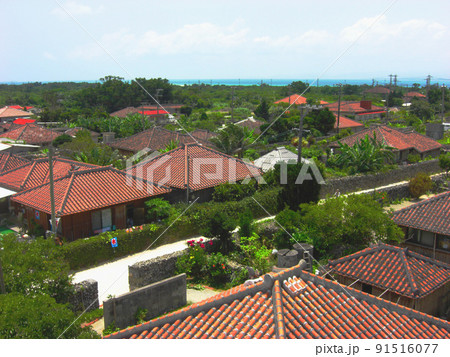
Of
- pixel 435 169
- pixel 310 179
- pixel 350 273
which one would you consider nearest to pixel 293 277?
pixel 350 273

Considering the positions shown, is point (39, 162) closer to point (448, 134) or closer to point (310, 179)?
point (310, 179)

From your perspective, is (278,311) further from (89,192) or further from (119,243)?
(89,192)

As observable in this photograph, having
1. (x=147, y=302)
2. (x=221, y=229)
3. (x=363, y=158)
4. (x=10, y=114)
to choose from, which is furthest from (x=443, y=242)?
(x=10, y=114)

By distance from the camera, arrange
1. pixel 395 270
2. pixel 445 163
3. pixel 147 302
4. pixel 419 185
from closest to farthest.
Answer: pixel 395 270 < pixel 147 302 < pixel 419 185 < pixel 445 163

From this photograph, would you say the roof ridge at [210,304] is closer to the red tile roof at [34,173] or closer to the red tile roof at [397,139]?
the red tile roof at [34,173]

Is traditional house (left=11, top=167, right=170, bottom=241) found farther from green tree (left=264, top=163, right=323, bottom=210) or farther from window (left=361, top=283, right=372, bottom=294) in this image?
window (left=361, top=283, right=372, bottom=294)

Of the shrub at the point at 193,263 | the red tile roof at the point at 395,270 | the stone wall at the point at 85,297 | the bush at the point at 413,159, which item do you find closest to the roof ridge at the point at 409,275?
the red tile roof at the point at 395,270
